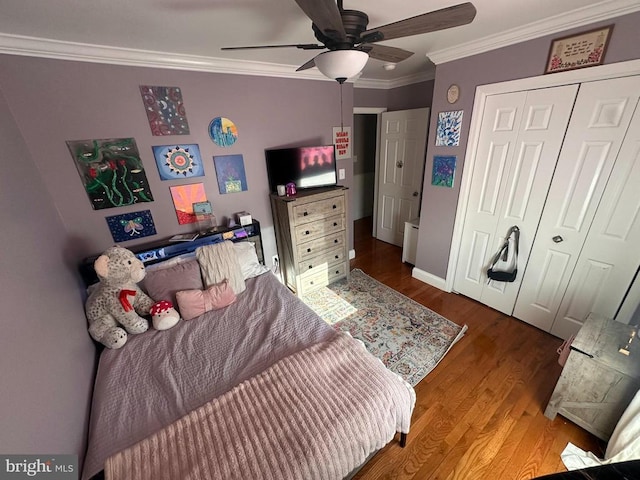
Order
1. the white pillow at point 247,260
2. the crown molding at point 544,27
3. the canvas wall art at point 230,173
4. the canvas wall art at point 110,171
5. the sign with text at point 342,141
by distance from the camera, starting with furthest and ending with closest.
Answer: the sign with text at point 342,141 → the canvas wall art at point 230,173 → the white pillow at point 247,260 → the canvas wall art at point 110,171 → the crown molding at point 544,27

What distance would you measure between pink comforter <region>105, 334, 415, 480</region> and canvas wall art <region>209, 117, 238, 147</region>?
1989 mm

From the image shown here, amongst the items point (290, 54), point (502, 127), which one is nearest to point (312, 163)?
→ point (290, 54)

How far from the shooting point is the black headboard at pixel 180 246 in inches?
72.4

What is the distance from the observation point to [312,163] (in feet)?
8.96

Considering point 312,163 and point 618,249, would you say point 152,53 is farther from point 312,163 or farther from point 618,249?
point 618,249

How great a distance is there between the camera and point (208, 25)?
152cm

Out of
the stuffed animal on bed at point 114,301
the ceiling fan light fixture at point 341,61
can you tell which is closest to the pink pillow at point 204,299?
the stuffed animal on bed at point 114,301

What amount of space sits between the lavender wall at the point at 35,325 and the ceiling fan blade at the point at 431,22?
6.03 ft

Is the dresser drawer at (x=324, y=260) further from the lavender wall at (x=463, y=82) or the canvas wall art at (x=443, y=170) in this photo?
the canvas wall art at (x=443, y=170)

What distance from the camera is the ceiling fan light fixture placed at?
1.11 metres

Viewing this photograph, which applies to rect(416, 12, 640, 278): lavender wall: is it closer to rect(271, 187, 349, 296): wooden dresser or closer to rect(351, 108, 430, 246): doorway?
rect(351, 108, 430, 246): doorway

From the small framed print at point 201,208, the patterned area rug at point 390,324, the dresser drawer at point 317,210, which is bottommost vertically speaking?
the patterned area rug at point 390,324

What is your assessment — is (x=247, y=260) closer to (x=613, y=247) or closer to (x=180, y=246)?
(x=180, y=246)

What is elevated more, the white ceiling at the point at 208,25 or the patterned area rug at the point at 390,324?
the white ceiling at the point at 208,25
